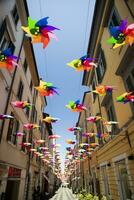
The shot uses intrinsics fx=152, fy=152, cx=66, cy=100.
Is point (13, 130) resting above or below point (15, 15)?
below

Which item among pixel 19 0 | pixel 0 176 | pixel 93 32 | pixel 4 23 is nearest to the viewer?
pixel 0 176

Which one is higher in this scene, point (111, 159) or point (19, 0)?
point (19, 0)

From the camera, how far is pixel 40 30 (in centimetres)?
477

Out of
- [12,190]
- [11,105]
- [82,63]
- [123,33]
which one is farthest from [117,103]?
[12,190]

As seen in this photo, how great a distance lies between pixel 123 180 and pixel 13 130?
8.27 metres

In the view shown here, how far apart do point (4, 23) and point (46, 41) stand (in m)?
6.23

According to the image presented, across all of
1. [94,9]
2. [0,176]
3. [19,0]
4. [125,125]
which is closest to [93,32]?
[94,9]

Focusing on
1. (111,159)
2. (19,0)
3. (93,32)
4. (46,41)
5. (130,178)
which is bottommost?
(130,178)

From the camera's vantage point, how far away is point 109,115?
448 inches

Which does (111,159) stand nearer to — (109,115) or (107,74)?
(109,115)

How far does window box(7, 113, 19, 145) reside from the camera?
10.7 meters

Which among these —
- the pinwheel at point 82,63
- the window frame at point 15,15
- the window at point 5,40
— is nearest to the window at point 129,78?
the pinwheel at point 82,63

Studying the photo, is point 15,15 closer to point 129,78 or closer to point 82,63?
point 82,63

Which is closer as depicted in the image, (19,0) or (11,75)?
(11,75)
